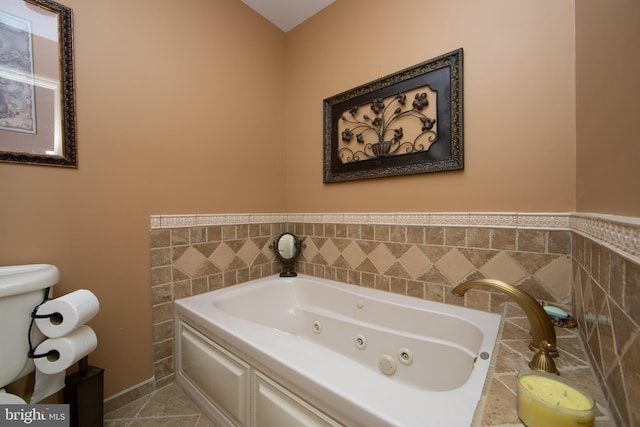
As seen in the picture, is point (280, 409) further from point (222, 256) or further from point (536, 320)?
point (222, 256)

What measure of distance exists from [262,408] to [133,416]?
81cm

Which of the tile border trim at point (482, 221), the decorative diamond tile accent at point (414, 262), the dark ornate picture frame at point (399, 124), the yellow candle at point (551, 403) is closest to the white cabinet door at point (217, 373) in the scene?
the tile border trim at point (482, 221)

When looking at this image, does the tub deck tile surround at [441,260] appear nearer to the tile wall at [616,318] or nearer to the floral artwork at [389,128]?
the tile wall at [616,318]

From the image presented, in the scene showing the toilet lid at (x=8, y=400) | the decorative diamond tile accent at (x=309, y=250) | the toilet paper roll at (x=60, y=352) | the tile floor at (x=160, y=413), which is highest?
the decorative diamond tile accent at (x=309, y=250)

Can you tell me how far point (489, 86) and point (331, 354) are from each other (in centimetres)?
141

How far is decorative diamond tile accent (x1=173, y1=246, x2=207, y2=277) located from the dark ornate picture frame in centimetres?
99

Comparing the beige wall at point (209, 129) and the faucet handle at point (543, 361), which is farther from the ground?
the beige wall at point (209, 129)

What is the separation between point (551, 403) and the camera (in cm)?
46

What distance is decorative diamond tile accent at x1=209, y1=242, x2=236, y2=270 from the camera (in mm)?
1606

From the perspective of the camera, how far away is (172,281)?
1.42 metres

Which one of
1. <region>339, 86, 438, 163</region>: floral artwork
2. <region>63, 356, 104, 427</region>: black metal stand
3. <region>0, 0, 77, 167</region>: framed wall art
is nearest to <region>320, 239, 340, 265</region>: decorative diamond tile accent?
<region>339, 86, 438, 163</region>: floral artwork

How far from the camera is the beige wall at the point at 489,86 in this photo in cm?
106

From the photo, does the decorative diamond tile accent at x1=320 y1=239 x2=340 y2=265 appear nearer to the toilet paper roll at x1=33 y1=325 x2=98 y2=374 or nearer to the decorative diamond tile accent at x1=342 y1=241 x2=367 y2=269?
the decorative diamond tile accent at x1=342 y1=241 x2=367 y2=269

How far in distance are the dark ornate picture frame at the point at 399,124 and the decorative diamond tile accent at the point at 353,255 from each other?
1.53 feet
